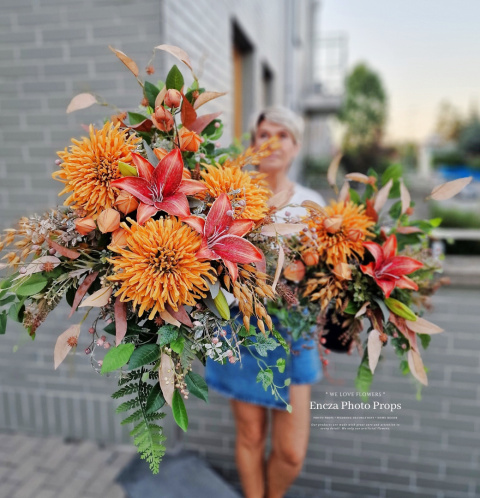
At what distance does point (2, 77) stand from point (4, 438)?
83.9 inches

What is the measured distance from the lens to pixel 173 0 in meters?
2.31

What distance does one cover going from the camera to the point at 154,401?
98 cm

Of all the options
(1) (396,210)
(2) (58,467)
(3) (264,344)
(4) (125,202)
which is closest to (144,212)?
(4) (125,202)

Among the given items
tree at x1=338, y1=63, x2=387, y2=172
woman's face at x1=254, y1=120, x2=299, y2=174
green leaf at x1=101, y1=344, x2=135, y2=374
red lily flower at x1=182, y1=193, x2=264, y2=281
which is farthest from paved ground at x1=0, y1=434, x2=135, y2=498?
tree at x1=338, y1=63, x2=387, y2=172

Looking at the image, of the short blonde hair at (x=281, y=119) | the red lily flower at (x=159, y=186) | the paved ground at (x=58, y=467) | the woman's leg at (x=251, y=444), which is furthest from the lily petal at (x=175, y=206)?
the paved ground at (x=58, y=467)

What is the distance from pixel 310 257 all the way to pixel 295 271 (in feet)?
0.19

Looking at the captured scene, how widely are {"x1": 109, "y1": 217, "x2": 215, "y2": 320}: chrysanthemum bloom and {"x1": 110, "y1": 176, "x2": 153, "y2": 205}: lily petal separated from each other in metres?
0.06

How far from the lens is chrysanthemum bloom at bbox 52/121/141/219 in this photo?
96 centimetres

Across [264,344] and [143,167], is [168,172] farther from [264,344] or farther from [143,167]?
[264,344]

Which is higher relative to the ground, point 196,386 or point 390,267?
point 390,267

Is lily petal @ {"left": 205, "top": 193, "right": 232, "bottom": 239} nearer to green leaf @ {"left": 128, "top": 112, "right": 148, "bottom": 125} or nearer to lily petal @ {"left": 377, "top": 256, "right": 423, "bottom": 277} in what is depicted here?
green leaf @ {"left": 128, "top": 112, "right": 148, "bottom": 125}

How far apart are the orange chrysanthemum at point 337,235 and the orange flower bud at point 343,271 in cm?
2

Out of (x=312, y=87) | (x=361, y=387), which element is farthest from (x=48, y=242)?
(x=312, y=87)

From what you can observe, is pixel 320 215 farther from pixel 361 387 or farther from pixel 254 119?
pixel 254 119
